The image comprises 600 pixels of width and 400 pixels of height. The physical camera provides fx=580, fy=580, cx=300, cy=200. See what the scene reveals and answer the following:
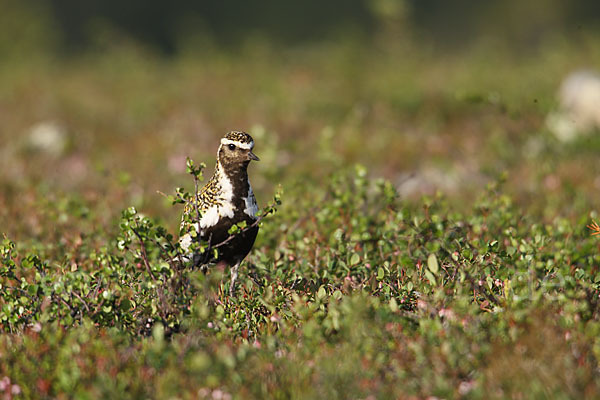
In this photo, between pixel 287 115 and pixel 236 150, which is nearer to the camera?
pixel 236 150

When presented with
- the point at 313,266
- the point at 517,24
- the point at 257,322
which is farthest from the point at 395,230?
the point at 517,24

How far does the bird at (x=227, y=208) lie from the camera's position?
4.71 m

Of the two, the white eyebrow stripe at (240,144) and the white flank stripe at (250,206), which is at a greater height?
the white eyebrow stripe at (240,144)

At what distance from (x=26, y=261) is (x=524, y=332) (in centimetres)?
363

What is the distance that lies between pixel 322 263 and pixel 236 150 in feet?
5.21

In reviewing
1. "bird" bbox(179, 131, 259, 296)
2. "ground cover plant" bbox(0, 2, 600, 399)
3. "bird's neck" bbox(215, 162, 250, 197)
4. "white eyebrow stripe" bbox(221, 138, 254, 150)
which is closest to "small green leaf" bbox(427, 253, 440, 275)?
"ground cover plant" bbox(0, 2, 600, 399)

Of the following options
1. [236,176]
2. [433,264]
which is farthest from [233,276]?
[433,264]

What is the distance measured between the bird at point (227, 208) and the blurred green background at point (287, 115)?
96.3 inches

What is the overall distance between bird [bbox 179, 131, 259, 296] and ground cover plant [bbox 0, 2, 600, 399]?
26cm

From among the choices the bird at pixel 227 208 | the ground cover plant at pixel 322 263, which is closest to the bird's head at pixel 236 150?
the bird at pixel 227 208

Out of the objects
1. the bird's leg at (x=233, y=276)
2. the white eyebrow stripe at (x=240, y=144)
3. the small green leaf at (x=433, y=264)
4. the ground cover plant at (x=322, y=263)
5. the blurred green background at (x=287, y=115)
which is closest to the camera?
the ground cover plant at (x=322, y=263)

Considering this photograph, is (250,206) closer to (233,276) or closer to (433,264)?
(233,276)

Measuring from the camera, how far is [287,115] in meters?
13.3

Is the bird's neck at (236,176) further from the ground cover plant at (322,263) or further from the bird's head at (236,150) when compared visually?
the ground cover plant at (322,263)
